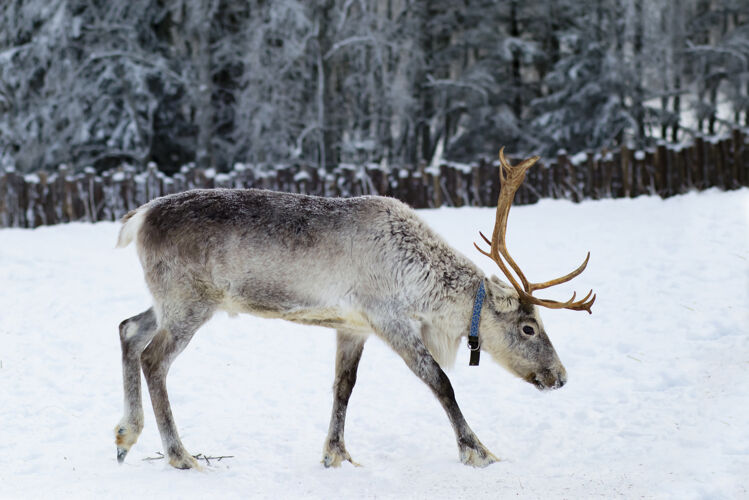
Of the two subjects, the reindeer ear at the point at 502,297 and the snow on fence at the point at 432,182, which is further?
the snow on fence at the point at 432,182

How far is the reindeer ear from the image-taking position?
4570mm

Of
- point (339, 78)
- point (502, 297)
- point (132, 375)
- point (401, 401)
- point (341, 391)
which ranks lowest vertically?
point (401, 401)

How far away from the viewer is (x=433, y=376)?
4332mm

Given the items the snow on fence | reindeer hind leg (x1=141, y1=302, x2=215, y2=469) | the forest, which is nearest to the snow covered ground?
reindeer hind leg (x1=141, y1=302, x2=215, y2=469)

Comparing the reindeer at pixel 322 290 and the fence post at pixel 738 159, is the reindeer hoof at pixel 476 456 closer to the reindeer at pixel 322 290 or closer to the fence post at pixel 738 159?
the reindeer at pixel 322 290

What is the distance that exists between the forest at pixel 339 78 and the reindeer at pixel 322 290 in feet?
54.2

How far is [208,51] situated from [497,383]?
728 inches

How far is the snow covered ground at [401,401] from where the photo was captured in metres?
4.04

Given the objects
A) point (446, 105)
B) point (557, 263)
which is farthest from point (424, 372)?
point (446, 105)

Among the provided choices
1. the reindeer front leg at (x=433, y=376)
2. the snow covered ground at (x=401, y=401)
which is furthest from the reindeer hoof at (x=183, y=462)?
the reindeer front leg at (x=433, y=376)

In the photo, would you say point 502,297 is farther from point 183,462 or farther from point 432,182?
point 432,182

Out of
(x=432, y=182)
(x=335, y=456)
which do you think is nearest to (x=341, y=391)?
(x=335, y=456)

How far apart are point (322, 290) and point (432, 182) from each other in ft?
37.1

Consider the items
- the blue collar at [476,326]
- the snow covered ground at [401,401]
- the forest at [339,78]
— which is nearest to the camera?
the snow covered ground at [401,401]
